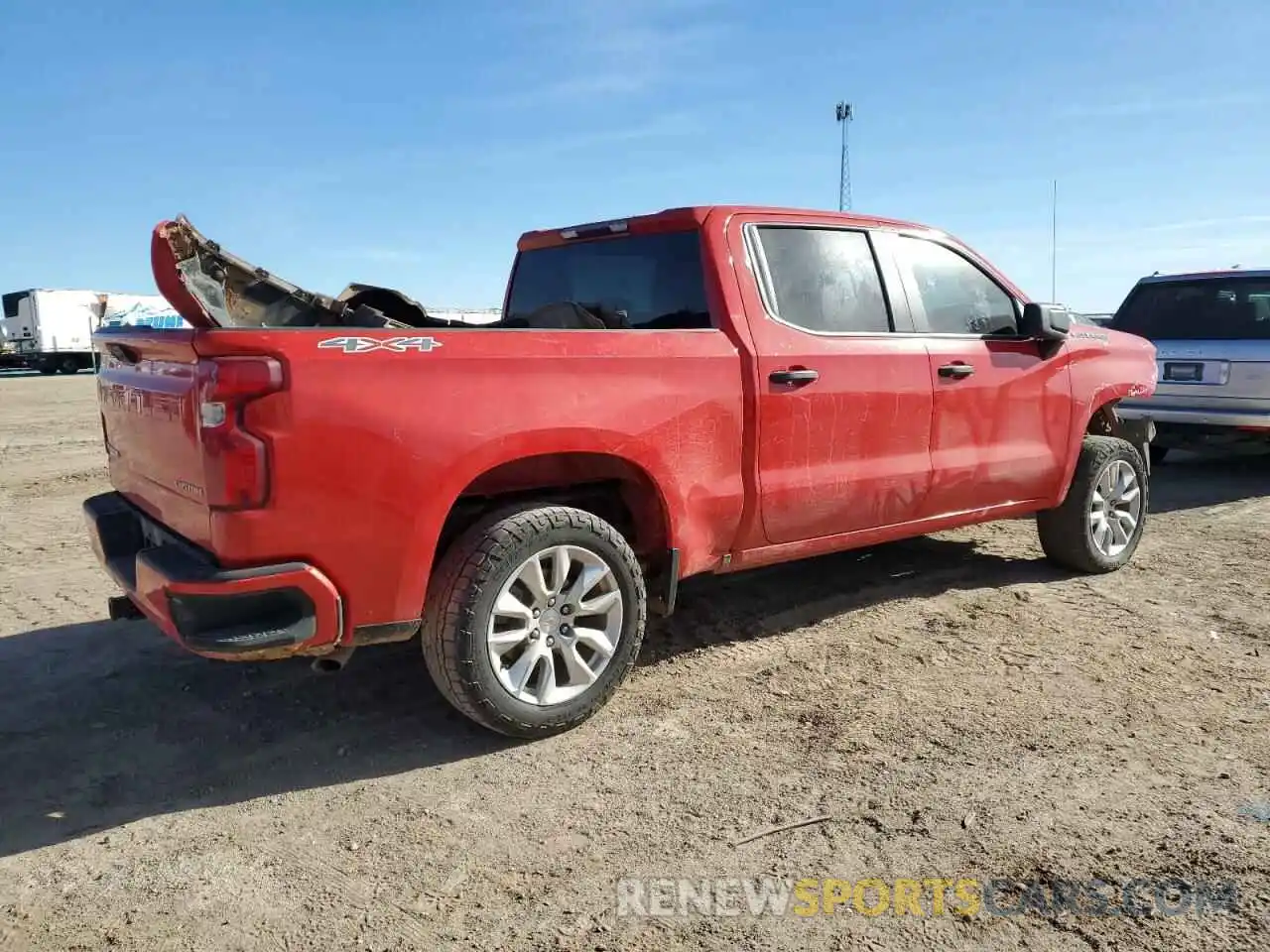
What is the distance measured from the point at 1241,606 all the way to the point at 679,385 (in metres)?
3.27

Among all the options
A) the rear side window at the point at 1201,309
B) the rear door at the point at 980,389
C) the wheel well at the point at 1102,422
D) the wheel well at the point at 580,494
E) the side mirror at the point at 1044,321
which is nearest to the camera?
the wheel well at the point at 580,494

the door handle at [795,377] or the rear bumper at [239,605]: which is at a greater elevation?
the door handle at [795,377]

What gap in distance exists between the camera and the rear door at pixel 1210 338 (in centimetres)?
806

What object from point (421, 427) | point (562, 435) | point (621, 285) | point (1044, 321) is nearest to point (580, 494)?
point (562, 435)

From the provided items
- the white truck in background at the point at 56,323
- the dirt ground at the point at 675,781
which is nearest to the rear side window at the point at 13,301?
the white truck in background at the point at 56,323

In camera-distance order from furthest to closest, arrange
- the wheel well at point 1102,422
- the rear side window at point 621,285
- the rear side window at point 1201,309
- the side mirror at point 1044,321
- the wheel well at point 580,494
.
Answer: the rear side window at point 1201,309 → the wheel well at point 1102,422 → the side mirror at point 1044,321 → the rear side window at point 621,285 → the wheel well at point 580,494

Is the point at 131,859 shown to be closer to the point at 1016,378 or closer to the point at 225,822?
the point at 225,822

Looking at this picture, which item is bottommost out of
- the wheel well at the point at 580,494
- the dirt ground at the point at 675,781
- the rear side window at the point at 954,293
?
the dirt ground at the point at 675,781

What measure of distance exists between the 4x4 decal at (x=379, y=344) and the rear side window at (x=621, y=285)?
3.79ft

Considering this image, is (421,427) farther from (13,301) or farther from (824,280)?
(13,301)

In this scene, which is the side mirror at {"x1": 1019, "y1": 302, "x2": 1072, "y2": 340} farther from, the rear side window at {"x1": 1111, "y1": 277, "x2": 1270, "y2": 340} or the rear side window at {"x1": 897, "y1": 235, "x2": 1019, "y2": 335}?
the rear side window at {"x1": 1111, "y1": 277, "x2": 1270, "y2": 340}

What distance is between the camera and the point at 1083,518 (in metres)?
5.40

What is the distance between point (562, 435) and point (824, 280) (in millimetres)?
1604

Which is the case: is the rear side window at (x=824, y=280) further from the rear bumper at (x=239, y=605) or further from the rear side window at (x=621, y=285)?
the rear bumper at (x=239, y=605)
